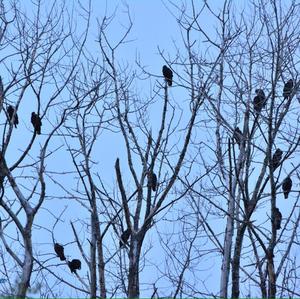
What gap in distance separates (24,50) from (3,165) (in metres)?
1.32

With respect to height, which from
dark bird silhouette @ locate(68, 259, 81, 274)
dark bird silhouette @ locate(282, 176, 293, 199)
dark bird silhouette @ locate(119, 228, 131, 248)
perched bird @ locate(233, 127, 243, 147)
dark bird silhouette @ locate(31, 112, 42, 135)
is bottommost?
dark bird silhouette @ locate(68, 259, 81, 274)

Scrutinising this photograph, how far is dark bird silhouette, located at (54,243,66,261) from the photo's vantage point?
25.1ft

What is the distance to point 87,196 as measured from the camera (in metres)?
7.64

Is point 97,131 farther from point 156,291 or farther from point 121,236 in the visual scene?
point 156,291

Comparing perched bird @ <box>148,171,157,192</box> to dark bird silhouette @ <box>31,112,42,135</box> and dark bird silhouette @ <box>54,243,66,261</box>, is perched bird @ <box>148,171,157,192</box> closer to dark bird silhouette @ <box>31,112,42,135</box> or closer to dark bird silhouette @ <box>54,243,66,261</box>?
dark bird silhouette @ <box>54,243,66,261</box>

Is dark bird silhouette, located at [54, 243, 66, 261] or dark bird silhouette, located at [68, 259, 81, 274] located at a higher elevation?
dark bird silhouette, located at [54, 243, 66, 261]

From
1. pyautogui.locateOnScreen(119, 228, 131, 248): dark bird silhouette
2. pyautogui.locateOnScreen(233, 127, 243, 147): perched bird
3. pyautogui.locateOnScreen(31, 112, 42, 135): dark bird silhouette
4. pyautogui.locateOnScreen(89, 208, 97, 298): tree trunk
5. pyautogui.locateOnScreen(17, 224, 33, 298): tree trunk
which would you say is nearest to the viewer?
pyautogui.locateOnScreen(17, 224, 33, 298): tree trunk

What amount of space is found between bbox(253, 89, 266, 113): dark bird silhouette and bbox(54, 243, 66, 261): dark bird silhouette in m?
2.64

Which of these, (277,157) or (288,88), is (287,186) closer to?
(277,157)

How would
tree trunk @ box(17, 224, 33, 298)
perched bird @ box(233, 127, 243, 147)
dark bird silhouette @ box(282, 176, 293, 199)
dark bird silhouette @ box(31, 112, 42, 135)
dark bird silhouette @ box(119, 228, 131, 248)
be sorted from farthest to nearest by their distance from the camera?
dark bird silhouette @ box(119, 228, 131, 248)
dark bird silhouette @ box(31, 112, 42, 135)
perched bird @ box(233, 127, 243, 147)
dark bird silhouette @ box(282, 176, 293, 199)
tree trunk @ box(17, 224, 33, 298)

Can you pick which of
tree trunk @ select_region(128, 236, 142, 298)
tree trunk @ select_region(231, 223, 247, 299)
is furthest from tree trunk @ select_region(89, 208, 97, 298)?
Answer: tree trunk @ select_region(231, 223, 247, 299)

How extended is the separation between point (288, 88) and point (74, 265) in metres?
3.10

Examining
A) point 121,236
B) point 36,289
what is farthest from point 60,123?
point 36,289

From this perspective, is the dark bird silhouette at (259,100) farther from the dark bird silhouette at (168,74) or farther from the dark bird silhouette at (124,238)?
the dark bird silhouette at (124,238)
